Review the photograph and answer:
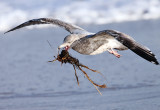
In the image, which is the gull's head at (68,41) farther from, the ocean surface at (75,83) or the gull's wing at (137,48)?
the ocean surface at (75,83)

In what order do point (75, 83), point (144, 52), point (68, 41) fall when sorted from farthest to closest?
1. point (75, 83)
2. point (68, 41)
3. point (144, 52)

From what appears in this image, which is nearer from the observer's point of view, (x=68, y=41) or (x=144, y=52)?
(x=144, y=52)

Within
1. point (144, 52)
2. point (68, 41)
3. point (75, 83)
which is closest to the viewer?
point (144, 52)

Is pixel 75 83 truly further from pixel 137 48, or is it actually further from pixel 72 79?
pixel 137 48

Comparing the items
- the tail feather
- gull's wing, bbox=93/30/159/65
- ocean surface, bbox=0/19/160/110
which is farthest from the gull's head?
the tail feather

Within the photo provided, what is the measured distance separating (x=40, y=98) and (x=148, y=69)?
8.44ft

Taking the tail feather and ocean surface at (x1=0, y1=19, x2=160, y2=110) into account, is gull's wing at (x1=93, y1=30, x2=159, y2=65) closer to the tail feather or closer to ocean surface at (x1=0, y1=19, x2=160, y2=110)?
the tail feather

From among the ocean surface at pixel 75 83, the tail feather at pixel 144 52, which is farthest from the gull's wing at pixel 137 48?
the ocean surface at pixel 75 83

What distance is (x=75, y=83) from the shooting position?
8.28 m

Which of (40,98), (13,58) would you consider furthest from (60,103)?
(13,58)

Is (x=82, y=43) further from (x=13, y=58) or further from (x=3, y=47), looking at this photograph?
(x=3, y=47)

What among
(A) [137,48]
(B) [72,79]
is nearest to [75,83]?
(B) [72,79]

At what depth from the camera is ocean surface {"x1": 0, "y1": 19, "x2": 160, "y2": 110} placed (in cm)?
682

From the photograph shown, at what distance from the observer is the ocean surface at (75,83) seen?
6.82m
